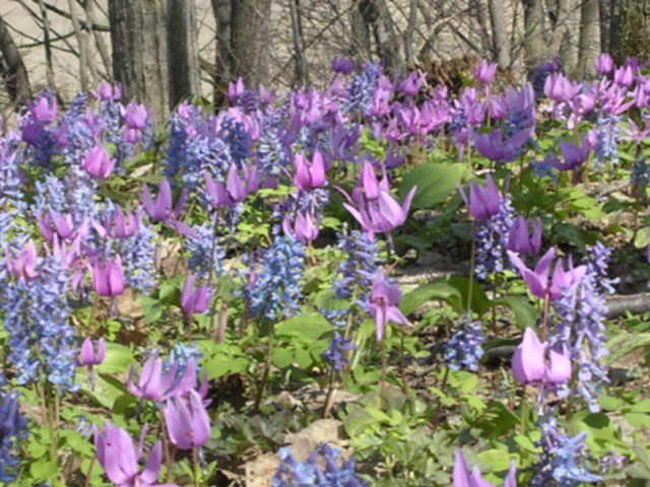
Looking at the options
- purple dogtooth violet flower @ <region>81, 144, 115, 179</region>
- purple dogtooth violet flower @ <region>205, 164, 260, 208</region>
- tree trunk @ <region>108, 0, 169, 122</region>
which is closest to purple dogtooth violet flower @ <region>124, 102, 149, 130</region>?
purple dogtooth violet flower @ <region>81, 144, 115, 179</region>

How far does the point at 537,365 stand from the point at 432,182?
8.72ft

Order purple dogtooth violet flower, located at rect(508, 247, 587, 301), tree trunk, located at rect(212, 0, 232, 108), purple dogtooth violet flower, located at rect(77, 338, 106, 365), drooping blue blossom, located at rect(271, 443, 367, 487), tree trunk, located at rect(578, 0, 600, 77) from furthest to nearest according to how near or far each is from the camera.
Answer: tree trunk, located at rect(578, 0, 600, 77) < tree trunk, located at rect(212, 0, 232, 108) < purple dogtooth violet flower, located at rect(77, 338, 106, 365) < purple dogtooth violet flower, located at rect(508, 247, 587, 301) < drooping blue blossom, located at rect(271, 443, 367, 487)

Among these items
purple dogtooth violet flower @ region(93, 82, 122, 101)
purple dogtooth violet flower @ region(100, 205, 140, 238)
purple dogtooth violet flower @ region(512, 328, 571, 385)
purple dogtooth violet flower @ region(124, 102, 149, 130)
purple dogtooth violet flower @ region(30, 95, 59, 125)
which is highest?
purple dogtooth violet flower @ region(93, 82, 122, 101)

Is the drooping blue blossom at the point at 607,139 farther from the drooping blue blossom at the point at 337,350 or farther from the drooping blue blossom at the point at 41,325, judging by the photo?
the drooping blue blossom at the point at 41,325

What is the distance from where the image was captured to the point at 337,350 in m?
2.83

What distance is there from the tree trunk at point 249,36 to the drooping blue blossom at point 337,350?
229 inches

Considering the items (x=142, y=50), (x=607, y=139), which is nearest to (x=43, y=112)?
(x=142, y=50)

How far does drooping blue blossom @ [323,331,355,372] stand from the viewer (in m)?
2.82

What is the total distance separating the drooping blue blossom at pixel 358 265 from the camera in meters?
2.73

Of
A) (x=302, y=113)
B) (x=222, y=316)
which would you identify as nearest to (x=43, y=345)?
(x=222, y=316)

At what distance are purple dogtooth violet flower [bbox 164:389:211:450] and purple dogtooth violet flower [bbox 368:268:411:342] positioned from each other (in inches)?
29.1

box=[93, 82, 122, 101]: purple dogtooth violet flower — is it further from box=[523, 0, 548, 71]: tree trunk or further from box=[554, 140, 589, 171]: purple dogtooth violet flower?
box=[523, 0, 548, 71]: tree trunk

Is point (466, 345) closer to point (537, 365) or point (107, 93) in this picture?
point (537, 365)

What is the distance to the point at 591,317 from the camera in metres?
2.09
